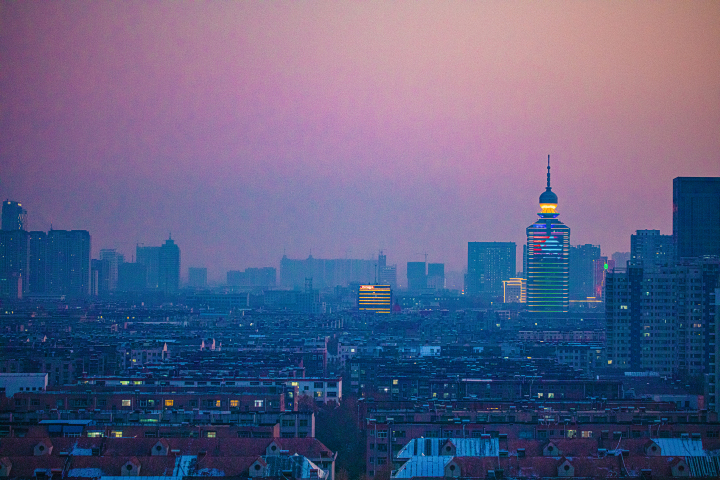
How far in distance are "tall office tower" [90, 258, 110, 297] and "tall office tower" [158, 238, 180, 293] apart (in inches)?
589

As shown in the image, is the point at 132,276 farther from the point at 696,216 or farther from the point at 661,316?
the point at 661,316

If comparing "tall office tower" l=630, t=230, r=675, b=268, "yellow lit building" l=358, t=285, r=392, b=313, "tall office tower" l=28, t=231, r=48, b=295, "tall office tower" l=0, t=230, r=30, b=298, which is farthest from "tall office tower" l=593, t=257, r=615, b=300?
"tall office tower" l=0, t=230, r=30, b=298

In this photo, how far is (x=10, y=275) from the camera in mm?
121688

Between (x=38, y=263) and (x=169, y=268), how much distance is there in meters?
60.1

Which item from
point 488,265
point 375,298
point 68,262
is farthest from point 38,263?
point 488,265

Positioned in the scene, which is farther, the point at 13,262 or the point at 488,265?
the point at 488,265

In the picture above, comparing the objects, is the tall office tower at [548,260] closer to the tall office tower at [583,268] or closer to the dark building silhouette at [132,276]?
the tall office tower at [583,268]

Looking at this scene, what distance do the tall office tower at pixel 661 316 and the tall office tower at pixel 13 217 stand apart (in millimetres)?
72459

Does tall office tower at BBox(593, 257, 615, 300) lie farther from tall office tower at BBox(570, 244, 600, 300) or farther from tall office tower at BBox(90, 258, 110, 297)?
tall office tower at BBox(90, 258, 110, 297)

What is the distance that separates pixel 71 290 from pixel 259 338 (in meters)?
73.7

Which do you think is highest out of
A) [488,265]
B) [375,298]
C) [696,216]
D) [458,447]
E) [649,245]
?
[488,265]

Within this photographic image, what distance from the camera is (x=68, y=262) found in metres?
143

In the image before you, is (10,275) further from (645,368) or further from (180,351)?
(645,368)

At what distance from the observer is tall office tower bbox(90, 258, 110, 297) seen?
503ft
